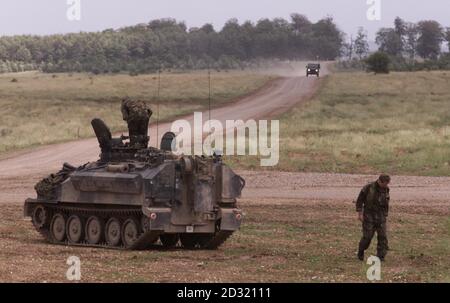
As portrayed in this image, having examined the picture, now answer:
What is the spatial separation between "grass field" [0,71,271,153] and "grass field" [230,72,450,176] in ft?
26.8

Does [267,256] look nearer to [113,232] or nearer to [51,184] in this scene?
[113,232]

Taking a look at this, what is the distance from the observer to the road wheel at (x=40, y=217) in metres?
25.3

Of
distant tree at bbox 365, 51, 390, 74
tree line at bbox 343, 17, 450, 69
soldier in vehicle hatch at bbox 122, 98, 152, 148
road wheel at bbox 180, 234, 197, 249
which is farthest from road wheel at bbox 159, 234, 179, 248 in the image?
tree line at bbox 343, 17, 450, 69

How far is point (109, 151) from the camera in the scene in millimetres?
24594

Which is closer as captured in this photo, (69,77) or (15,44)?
(69,77)

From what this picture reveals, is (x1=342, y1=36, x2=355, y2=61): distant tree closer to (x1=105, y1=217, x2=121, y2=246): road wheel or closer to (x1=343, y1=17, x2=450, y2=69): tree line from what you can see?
(x1=343, y1=17, x2=450, y2=69): tree line

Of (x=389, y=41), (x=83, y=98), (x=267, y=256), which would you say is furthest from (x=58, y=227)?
(x=389, y=41)

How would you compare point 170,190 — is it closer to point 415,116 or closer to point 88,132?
point 88,132

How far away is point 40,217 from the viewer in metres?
25.5

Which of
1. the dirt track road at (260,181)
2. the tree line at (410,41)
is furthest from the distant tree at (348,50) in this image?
the dirt track road at (260,181)

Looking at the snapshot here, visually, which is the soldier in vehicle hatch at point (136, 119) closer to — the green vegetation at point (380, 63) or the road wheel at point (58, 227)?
the road wheel at point (58, 227)

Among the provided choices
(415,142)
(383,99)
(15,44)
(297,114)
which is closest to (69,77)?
(15,44)

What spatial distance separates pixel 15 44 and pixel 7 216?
9565 cm

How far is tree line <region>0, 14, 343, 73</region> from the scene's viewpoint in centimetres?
7362
